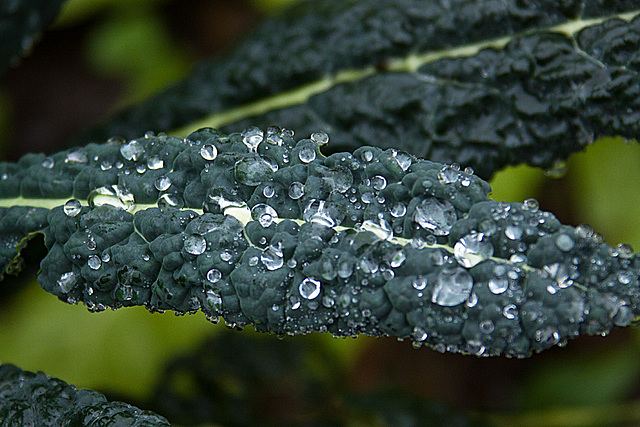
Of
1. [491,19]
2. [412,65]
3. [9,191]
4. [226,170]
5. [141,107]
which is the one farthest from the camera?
[141,107]

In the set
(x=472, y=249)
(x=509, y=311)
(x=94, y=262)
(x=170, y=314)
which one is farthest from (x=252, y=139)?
(x=170, y=314)

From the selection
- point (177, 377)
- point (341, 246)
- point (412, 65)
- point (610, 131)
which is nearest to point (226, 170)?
point (341, 246)

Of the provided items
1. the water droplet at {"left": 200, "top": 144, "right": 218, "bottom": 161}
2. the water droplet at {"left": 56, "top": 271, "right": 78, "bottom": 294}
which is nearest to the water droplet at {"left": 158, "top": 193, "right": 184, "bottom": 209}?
the water droplet at {"left": 200, "top": 144, "right": 218, "bottom": 161}

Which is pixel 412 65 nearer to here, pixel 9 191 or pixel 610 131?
pixel 610 131

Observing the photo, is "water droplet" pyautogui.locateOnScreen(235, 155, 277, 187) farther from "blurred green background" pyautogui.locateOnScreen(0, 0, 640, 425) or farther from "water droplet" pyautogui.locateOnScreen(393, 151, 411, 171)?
"blurred green background" pyautogui.locateOnScreen(0, 0, 640, 425)

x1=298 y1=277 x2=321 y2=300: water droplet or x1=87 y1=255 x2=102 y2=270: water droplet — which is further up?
x1=298 y1=277 x2=321 y2=300: water droplet

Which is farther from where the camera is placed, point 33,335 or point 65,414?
point 33,335
